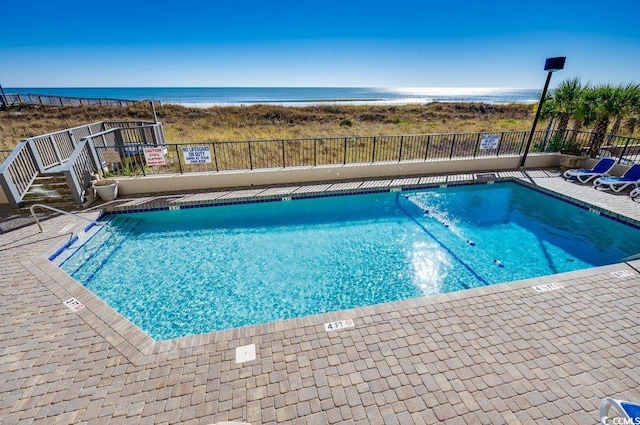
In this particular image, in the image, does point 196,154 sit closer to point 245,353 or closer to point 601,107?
point 245,353

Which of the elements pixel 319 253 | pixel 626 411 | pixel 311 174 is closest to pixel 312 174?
pixel 311 174

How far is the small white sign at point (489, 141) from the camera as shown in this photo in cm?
1017

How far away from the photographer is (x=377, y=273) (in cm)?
565

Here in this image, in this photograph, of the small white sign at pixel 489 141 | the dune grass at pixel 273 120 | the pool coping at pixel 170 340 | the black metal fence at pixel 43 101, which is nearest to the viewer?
the pool coping at pixel 170 340

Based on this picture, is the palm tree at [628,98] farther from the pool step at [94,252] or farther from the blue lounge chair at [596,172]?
the pool step at [94,252]

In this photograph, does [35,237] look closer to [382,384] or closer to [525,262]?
[382,384]

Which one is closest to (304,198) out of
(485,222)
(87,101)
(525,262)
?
(485,222)

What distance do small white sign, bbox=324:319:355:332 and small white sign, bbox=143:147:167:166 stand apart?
6.81 metres

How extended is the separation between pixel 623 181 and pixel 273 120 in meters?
26.8

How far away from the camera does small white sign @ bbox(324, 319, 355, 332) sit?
3705mm

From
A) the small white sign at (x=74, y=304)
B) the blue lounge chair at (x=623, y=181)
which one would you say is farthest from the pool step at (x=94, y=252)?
the blue lounge chair at (x=623, y=181)

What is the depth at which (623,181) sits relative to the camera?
8.34 m

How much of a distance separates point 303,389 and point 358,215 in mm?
5546

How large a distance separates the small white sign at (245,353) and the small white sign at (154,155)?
21.3ft
